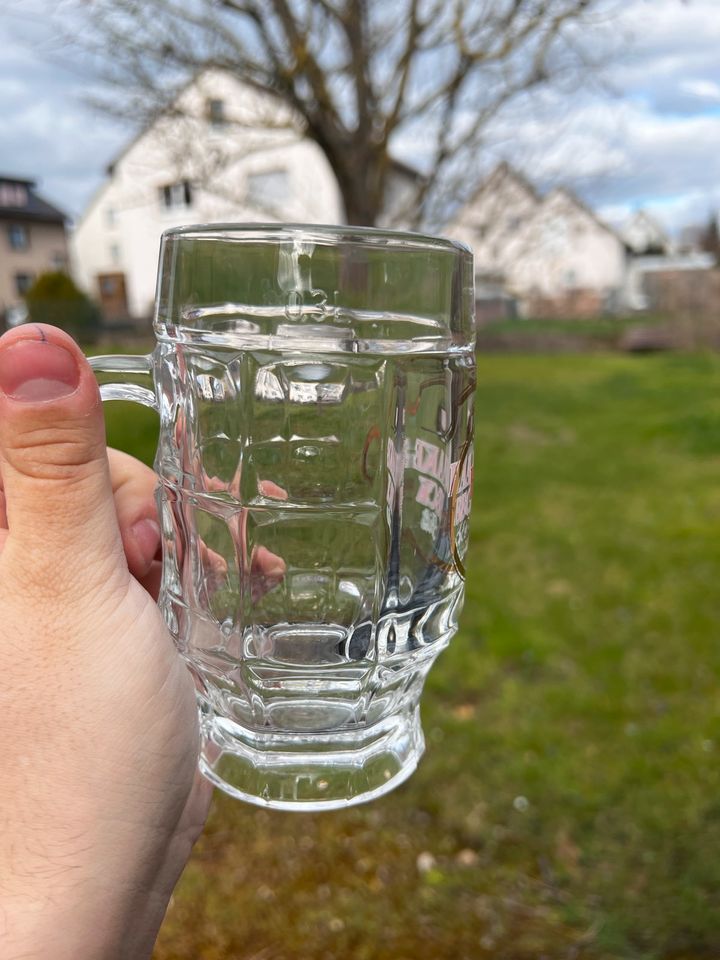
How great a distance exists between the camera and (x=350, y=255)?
99 cm

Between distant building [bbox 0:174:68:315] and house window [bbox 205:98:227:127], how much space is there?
102 ft

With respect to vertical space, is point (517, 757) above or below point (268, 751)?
below

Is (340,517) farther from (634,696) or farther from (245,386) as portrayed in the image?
(634,696)

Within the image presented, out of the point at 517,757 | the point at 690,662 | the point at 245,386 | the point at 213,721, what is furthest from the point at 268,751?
the point at 690,662

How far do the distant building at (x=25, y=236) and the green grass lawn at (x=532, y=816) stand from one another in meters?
32.7

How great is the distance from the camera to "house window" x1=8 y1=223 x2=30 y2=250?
34.0 meters

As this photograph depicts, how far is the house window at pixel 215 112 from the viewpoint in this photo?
16.1 feet

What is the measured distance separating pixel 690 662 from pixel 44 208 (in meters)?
37.7

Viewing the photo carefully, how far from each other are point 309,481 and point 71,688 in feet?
1.49

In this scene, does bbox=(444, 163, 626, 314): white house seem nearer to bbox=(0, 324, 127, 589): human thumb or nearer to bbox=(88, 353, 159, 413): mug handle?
bbox=(88, 353, 159, 413): mug handle

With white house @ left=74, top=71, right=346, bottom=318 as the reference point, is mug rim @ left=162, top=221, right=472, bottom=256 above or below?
below

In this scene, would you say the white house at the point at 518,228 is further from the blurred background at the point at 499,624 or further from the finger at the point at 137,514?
the finger at the point at 137,514

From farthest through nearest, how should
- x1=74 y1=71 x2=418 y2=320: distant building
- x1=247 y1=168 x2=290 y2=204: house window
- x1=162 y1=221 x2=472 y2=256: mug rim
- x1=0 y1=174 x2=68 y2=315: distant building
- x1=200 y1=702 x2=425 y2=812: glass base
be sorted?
x1=0 y1=174 x2=68 y2=315: distant building, x1=247 y1=168 x2=290 y2=204: house window, x1=74 y1=71 x2=418 y2=320: distant building, x1=200 y1=702 x2=425 y2=812: glass base, x1=162 y1=221 x2=472 y2=256: mug rim

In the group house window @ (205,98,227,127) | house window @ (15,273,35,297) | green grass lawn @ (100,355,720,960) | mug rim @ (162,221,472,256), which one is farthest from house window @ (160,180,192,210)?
house window @ (15,273,35,297)
